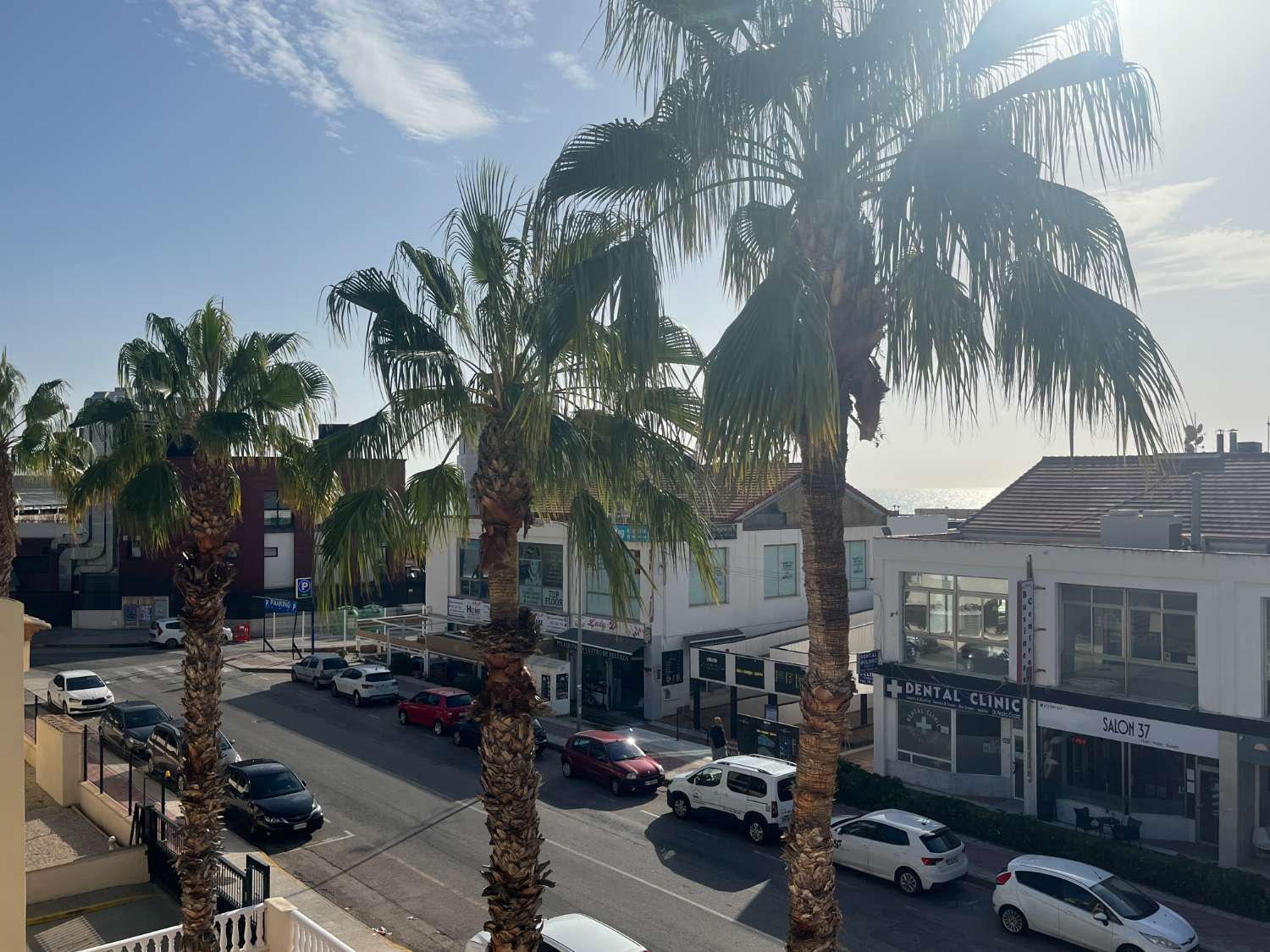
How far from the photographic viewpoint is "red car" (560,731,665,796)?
82.5 feet

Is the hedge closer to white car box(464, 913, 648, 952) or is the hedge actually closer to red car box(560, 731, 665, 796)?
red car box(560, 731, 665, 796)

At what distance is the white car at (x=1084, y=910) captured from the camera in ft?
51.1

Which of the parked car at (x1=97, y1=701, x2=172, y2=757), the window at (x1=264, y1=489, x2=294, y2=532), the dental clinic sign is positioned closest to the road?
the parked car at (x1=97, y1=701, x2=172, y2=757)

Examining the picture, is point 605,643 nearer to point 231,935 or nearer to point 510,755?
point 231,935

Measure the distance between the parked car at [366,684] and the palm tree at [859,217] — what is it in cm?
3190

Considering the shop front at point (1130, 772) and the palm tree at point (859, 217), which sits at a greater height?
the palm tree at point (859, 217)

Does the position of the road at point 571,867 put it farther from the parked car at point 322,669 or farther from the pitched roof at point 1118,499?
the pitched roof at point 1118,499

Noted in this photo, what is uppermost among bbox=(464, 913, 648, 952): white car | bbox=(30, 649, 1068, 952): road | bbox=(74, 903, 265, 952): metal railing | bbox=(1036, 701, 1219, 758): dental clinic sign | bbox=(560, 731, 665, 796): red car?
bbox=(1036, 701, 1219, 758): dental clinic sign

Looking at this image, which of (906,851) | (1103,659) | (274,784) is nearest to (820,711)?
(906,851)

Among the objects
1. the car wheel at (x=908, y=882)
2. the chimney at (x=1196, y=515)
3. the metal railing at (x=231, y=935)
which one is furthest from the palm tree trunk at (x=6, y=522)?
the chimney at (x=1196, y=515)

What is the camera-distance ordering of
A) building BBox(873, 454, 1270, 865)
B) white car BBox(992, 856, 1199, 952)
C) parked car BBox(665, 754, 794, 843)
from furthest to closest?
parked car BBox(665, 754, 794, 843), building BBox(873, 454, 1270, 865), white car BBox(992, 856, 1199, 952)

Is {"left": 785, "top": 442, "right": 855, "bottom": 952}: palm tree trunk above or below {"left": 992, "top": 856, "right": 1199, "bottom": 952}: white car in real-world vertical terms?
above

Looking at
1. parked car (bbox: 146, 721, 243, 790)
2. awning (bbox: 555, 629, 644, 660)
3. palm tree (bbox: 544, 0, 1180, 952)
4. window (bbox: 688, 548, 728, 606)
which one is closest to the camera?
palm tree (bbox: 544, 0, 1180, 952)

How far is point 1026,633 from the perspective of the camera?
915 inches
